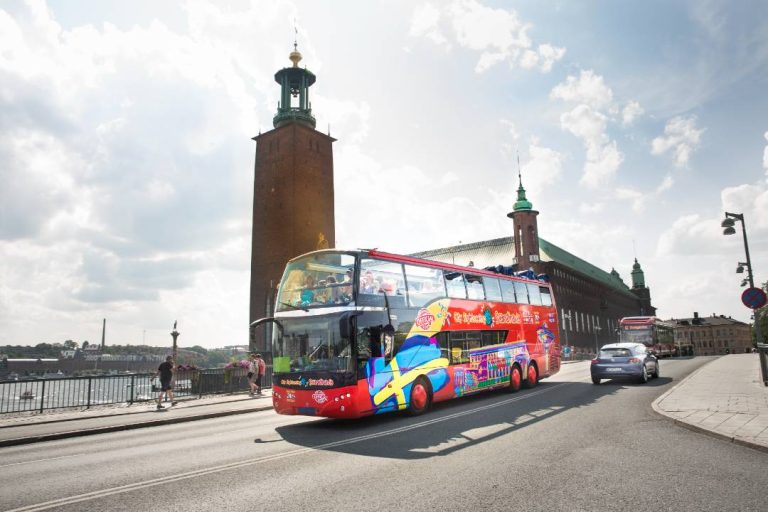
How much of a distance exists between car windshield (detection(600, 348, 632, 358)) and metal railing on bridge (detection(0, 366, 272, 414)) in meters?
15.1

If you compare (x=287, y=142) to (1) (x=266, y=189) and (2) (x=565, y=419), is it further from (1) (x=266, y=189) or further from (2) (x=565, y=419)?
(2) (x=565, y=419)

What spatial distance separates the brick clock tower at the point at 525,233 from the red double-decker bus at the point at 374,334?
2282 inches

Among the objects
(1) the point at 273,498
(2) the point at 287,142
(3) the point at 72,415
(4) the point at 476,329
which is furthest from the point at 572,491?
(2) the point at 287,142

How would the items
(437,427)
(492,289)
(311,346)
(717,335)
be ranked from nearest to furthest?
(437,427)
(311,346)
(492,289)
(717,335)

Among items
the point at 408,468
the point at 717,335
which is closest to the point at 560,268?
the point at 408,468

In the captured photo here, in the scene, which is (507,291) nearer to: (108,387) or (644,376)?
(644,376)

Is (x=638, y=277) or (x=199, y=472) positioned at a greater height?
(x=638, y=277)

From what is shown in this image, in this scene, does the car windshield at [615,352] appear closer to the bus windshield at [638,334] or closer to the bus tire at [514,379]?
the bus tire at [514,379]

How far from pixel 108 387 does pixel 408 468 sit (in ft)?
48.6

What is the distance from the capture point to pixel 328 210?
56.2 metres

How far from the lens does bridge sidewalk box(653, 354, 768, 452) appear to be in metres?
8.00

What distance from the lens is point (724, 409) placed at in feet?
34.8

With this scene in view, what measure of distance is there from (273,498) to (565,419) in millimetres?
7097

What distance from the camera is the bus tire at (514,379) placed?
16500 mm
